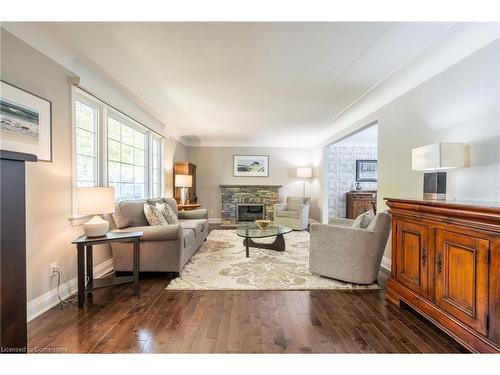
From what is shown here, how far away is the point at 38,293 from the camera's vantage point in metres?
2.08

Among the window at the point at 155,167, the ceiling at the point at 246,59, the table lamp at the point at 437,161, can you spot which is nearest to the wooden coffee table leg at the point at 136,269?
the ceiling at the point at 246,59

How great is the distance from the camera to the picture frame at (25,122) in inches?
70.4

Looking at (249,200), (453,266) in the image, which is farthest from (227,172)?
(453,266)

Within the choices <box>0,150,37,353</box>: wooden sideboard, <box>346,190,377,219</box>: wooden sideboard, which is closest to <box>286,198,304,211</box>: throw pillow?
<box>346,190,377,219</box>: wooden sideboard

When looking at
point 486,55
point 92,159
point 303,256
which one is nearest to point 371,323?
point 303,256

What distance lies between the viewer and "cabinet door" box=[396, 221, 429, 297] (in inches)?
77.3

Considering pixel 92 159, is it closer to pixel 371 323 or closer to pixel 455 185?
pixel 371 323

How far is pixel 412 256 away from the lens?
2.11 metres

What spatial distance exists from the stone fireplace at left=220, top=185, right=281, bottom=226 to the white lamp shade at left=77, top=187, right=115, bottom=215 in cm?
477

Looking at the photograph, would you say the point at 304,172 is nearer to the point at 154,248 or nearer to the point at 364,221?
the point at 364,221

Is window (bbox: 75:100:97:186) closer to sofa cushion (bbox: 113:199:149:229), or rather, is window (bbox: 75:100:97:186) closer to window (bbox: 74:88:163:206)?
window (bbox: 74:88:163:206)

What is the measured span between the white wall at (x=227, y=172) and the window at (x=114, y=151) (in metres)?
2.22

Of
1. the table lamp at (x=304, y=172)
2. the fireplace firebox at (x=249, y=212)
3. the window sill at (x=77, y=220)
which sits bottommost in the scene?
the fireplace firebox at (x=249, y=212)

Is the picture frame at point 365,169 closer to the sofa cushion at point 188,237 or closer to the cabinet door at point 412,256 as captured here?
the cabinet door at point 412,256
